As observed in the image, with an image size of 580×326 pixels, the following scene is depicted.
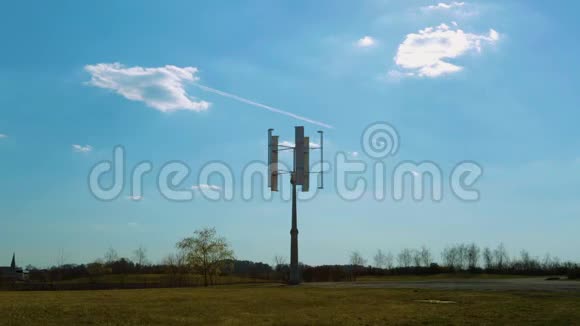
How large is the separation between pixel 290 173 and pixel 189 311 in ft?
92.3

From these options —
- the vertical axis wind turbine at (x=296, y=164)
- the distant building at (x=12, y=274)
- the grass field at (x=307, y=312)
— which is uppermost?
the vertical axis wind turbine at (x=296, y=164)

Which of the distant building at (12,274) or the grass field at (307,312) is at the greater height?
the grass field at (307,312)

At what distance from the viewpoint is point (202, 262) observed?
7156 cm

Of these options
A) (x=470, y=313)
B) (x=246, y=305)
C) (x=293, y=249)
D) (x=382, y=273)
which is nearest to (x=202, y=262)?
(x=293, y=249)

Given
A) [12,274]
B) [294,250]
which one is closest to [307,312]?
[294,250]

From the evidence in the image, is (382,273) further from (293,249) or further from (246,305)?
(246,305)

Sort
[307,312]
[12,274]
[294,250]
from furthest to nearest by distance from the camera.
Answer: [12,274] → [294,250] → [307,312]

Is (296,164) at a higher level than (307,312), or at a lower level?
higher

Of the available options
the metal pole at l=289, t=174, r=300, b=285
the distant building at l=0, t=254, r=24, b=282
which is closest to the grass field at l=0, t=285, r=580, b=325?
the metal pole at l=289, t=174, r=300, b=285

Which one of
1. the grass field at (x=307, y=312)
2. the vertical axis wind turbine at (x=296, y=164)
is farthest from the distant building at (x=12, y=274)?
the grass field at (x=307, y=312)

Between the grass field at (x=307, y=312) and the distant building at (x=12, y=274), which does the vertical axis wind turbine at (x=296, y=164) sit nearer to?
the grass field at (x=307, y=312)

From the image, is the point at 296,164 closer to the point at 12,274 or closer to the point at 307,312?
the point at 307,312

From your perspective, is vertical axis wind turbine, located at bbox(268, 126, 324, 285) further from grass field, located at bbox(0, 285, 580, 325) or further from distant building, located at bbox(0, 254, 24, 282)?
distant building, located at bbox(0, 254, 24, 282)

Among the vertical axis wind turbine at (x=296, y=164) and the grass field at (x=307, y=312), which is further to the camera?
the vertical axis wind turbine at (x=296, y=164)
